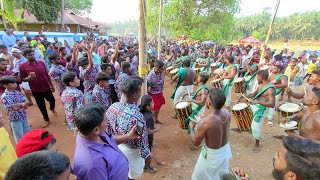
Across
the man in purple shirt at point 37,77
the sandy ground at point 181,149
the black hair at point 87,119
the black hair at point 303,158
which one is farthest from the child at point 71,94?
the black hair at point 303,158

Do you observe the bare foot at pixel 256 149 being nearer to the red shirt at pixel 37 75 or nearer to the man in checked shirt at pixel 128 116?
the man in checked shirt at pixel 128 116

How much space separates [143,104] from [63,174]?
2.61 m

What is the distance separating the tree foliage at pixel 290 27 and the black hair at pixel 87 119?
5075 cm

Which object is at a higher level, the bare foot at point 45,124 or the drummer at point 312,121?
the drummer at point 312,121

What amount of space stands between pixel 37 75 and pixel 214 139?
4691 millimetres

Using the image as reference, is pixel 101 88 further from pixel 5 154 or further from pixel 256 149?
pixel 256 149

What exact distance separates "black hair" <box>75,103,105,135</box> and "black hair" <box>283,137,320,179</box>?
1.56 m

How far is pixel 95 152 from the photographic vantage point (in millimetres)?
1826

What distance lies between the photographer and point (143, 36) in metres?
4.04

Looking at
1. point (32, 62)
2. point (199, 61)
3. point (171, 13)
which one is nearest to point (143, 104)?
point (32, 62)

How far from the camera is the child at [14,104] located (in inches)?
154

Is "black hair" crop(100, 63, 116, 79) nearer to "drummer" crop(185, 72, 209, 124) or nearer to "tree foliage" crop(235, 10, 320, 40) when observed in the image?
"drummer" crop(185, 72, 209, 124)

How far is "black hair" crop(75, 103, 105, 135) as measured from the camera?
190cm

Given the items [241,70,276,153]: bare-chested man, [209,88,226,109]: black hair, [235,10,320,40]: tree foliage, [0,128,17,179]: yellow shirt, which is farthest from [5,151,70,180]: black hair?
[235,10,320,40]: tree foliage
